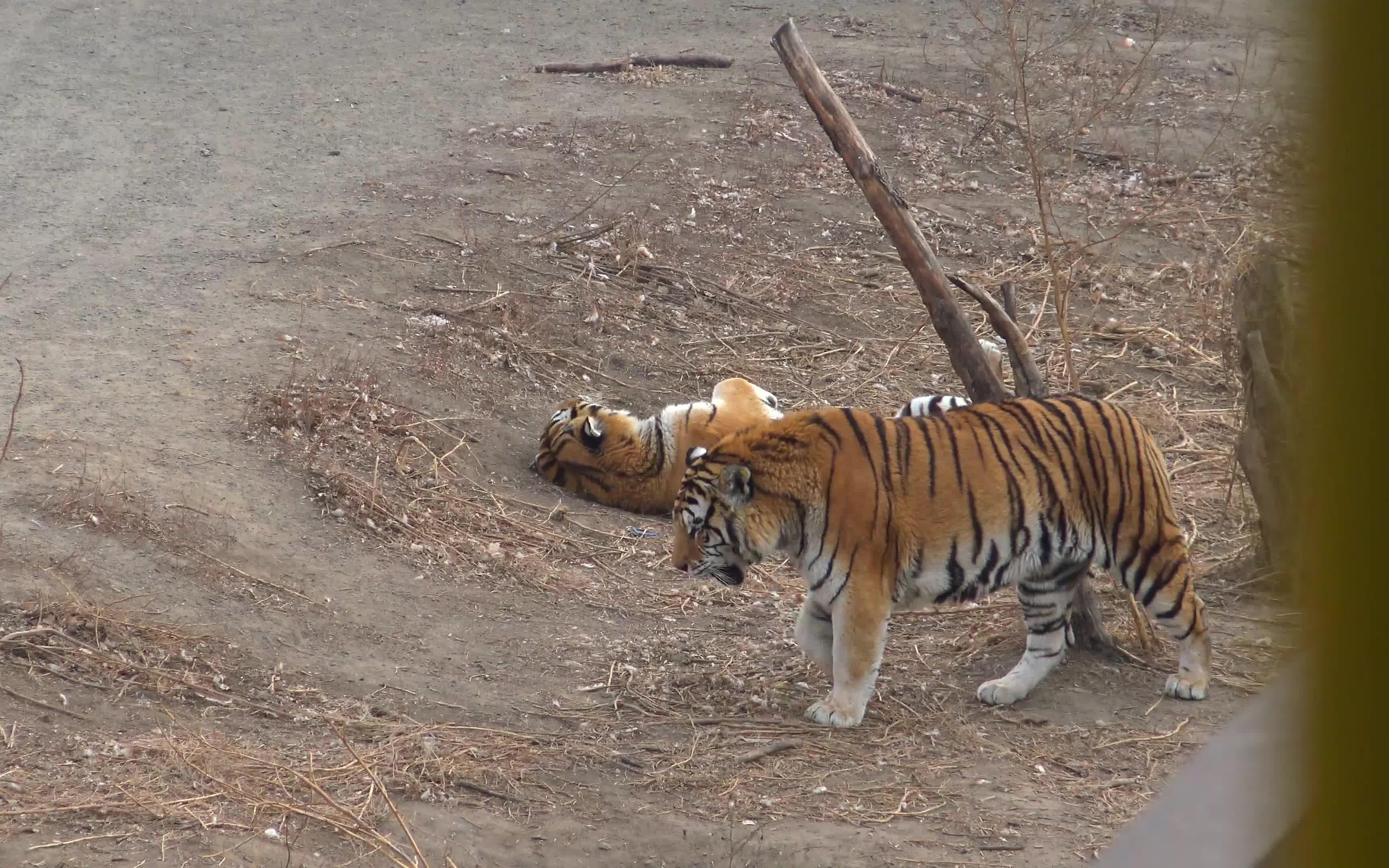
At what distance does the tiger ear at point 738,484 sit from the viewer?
16.4 ft

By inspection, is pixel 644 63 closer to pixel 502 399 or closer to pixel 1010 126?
pixel 1010 126

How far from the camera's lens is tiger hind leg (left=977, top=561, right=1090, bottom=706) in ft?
16.4

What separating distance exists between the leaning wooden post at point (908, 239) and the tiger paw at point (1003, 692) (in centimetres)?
48

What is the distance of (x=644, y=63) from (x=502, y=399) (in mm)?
6096

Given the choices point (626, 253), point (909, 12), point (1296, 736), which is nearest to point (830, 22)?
point (909, 12)

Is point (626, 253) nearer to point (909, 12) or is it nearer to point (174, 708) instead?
point (174, 708)

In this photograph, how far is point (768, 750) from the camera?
4.68 meters

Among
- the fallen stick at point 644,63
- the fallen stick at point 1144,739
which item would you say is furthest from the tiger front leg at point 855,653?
the fallen stick at point 644,63

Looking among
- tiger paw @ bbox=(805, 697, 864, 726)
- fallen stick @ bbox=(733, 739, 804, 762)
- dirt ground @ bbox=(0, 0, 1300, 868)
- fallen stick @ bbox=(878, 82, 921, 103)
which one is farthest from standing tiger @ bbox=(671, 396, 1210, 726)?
fallen stick @ bbox=(878, 82, 921, 103)

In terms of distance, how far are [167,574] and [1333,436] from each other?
5.09m

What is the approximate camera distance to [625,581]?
6.28 metres

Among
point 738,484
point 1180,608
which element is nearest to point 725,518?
point 738,484

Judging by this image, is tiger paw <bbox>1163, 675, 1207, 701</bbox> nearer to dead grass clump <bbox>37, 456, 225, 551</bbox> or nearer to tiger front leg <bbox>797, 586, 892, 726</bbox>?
tiger front leg <bbox>797, 586, 892, 726</bbox>

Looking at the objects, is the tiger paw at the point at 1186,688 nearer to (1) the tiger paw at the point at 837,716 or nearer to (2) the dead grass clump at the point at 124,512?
(1) the tiger paw at the point at 837,716
